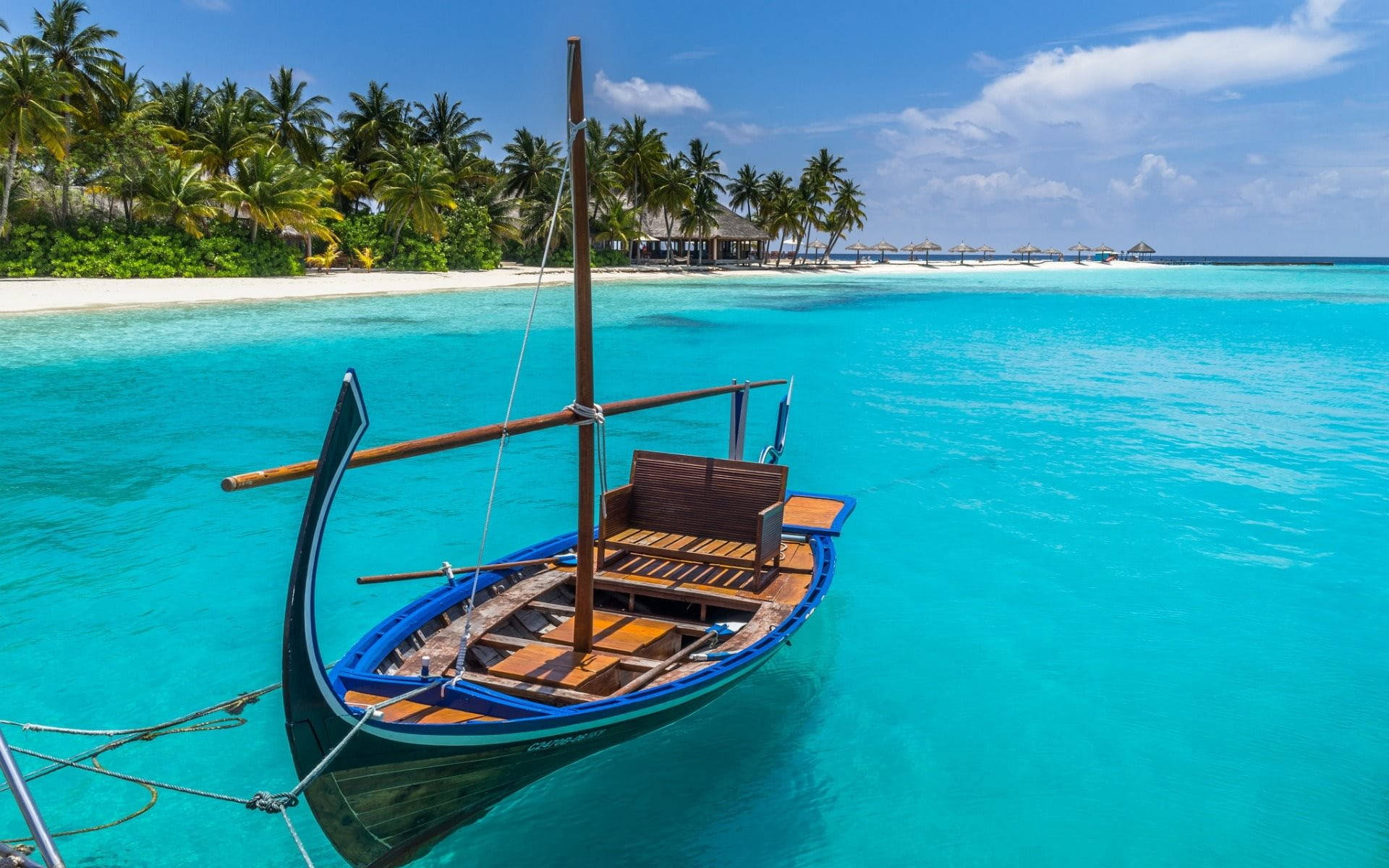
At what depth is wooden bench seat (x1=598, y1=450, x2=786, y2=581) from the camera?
7.97 m

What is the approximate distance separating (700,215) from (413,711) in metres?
69.6

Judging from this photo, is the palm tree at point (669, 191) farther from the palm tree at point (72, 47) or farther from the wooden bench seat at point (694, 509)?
the wooden bench seat at point (694, 509)

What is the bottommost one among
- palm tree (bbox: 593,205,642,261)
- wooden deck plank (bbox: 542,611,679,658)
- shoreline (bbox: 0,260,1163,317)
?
wooden deck plank (bbox: 542,611,679,658)

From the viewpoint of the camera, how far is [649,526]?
336 inches

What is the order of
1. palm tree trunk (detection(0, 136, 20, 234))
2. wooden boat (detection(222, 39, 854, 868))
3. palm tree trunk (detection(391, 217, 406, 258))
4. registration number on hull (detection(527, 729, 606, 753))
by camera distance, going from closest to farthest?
wooden boat (detection(222, 39, 854, 868)), registration number on hull (detection(527, 729, 606, 753)), palm tree trunk (detection(0, 136, 20, 234)), palm tree trunk (detection(391, 217, 406, 258))

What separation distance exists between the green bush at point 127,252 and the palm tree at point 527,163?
22.2m

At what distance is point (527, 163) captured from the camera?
6300cm

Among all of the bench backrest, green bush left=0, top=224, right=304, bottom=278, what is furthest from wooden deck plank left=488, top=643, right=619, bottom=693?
green bush left=0, top=224, right=304, bottom=278

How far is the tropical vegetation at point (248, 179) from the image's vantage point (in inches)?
1510

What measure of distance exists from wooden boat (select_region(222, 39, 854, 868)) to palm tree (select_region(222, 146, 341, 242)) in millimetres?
39739

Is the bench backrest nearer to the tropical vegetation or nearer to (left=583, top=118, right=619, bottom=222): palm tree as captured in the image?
the tropical vegetation

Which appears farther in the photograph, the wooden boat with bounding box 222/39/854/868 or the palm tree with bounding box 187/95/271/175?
the palm tree with bounding box 187/95/271/175

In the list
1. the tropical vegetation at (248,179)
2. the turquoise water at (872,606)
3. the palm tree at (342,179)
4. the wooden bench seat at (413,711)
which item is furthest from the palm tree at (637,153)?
the wooden bench seat at (413,711)

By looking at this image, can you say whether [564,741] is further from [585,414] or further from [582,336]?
[582,336]
